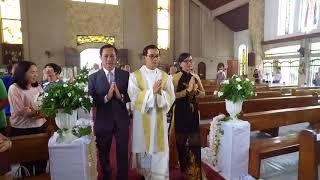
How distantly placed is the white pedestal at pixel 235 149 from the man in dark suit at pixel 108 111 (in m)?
1.19

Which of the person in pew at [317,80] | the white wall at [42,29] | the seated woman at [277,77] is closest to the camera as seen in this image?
the person in pew at [317,80]

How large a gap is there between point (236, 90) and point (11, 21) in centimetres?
1390

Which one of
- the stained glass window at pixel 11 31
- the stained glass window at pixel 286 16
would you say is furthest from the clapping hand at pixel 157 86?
the stained glass window at pixel 11 31

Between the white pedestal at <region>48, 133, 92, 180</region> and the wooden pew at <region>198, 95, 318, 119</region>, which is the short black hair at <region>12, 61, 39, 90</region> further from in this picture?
the wooden pew at <region>198, 95, 318, 119</region>

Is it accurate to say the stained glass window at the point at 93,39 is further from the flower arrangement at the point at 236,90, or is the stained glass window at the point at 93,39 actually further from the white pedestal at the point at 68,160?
the white pedestal at the point at 68,160

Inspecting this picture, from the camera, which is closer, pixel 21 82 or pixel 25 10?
pixel 21 82

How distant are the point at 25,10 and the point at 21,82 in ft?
41.9

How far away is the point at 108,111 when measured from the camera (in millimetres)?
2545

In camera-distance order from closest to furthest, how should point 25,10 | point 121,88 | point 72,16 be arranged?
point 121,88, point 25,10, point 72,16

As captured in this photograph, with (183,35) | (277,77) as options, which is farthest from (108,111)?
(183,35)

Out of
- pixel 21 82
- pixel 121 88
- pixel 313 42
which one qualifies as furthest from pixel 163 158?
pixel 313 42

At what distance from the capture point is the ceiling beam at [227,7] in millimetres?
15017

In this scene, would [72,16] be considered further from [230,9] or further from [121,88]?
[121,88]

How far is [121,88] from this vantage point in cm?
266
